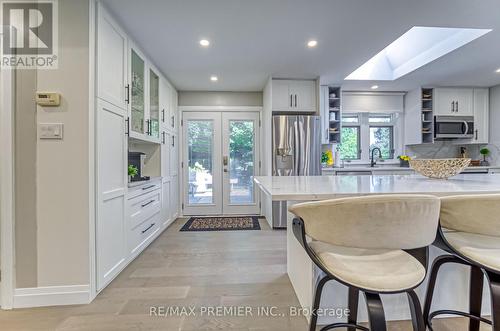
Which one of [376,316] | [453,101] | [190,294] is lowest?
[190,294]

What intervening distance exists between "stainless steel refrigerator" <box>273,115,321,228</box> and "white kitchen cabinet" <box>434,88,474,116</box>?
7.47 feet

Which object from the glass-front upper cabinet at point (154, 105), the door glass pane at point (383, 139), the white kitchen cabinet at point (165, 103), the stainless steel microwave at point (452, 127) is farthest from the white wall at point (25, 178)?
the stainless steel microwave at point (452, 127)

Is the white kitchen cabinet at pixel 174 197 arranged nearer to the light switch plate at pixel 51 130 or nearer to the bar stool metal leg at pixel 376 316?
the light switch plate at pixel 51 130

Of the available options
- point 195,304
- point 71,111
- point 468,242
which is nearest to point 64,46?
point 71,111

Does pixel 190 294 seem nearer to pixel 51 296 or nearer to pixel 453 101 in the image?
pixel 51 296

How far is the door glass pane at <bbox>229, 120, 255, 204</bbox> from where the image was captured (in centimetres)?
464

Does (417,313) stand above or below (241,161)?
below

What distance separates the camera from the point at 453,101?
4309mm

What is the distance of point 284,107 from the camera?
3908 millimetres

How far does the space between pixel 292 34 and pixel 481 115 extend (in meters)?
4.09

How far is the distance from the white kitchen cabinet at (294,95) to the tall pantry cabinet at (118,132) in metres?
1.78

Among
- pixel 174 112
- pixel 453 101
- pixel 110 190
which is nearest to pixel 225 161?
pixel 174 112

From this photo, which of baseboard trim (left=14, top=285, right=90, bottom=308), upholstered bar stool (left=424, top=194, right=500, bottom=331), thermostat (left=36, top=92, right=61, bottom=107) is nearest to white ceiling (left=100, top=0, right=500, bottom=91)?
thermostat (left=36, top=92, right=61, bottom=107)

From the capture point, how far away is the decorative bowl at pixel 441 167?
1.76m
